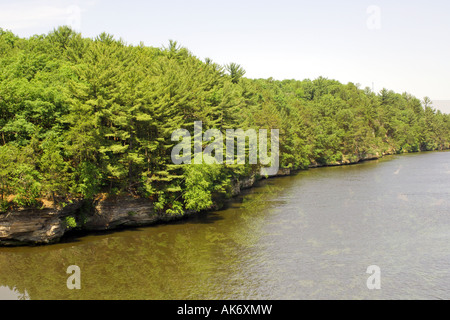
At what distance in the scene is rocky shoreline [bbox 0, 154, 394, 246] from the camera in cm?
3634

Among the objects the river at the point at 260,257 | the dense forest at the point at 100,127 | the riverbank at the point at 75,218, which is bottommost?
the river at the point at 260,257

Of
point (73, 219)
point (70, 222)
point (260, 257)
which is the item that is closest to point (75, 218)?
point (73, 219)

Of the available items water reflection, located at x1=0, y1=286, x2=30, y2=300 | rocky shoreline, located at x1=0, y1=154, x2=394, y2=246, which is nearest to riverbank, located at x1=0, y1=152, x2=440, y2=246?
rocky shoreline, located at x1=0, y1=154, x2=394, y2=246

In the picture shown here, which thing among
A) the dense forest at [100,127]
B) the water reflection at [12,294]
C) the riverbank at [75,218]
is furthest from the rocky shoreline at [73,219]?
the water reflection at [12,294]

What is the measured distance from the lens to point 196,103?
51.8 metres

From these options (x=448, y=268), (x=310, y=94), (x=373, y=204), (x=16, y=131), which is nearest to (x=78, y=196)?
(x=16, y=131)

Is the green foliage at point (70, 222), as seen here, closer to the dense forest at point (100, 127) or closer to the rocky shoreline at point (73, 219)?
the rocky shoreline at point (73, 219)

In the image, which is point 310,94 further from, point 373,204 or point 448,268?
point 448,268

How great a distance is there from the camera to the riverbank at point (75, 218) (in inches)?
1431

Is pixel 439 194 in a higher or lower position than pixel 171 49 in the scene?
lower

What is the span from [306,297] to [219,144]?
93.8 ft

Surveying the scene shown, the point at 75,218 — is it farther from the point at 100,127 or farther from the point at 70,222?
the point at 100,127

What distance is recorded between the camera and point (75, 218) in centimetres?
4091

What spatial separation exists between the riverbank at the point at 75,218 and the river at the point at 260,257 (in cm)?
114
